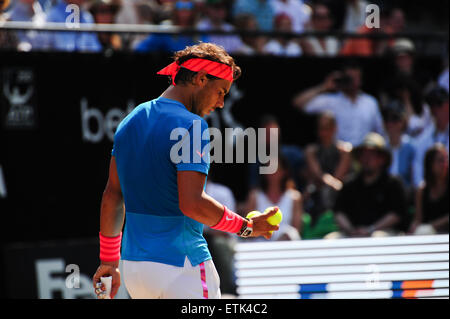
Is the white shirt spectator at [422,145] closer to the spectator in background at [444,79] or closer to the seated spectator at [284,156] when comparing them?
the spectator in background at [444,79]

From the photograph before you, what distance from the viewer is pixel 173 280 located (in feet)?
10.2

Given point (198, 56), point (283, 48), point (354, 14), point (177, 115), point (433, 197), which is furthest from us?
point (354, 14)

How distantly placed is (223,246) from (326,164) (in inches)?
61.9

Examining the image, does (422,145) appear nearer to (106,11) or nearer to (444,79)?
(444,79)

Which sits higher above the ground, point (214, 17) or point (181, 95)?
point (214, 17)

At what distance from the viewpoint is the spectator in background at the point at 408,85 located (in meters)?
7.12

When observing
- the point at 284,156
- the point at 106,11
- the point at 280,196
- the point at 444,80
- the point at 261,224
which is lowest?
the point at 280,196

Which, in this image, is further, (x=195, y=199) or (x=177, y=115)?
(x=177, y=115)

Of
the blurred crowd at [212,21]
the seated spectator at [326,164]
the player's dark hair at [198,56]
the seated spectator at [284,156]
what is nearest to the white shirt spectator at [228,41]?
the blurred crowd at [212,21]

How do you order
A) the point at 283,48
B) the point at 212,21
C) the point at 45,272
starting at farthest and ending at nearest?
the point at 212,21 → the point at 283,48 → the point at 45,272

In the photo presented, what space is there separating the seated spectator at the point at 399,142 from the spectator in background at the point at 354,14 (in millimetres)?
1784

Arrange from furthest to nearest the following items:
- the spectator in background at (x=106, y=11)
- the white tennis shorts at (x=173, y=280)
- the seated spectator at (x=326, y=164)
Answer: the seated spectator at (x=326, y=164) < the spectator in background at (x=106, y=11) < the white tennis shorts at (x=173, y=280)

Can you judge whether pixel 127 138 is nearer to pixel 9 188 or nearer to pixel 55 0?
pixel 9 188

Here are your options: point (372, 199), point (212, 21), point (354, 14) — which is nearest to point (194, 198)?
point (372, 199)
